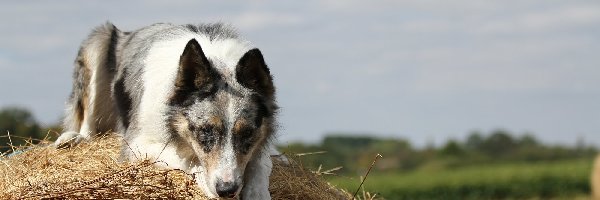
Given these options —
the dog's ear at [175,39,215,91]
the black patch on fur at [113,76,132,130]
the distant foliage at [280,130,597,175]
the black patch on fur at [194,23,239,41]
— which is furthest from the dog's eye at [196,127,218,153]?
the distant foliage at [280,130,597,175]

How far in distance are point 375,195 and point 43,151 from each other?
9.98 feet

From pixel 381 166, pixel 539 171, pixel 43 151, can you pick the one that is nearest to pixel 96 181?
pixel 43 151

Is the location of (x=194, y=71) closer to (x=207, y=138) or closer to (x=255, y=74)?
(x=255, y=74)

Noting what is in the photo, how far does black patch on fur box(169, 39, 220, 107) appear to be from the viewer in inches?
273

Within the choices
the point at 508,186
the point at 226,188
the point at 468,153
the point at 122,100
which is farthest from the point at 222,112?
the point at 468,153

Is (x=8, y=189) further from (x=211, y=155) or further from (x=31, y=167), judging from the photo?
(x=211, y=155)

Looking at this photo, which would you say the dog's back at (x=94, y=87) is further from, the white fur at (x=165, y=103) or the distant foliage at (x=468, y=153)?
the distant foliage at (x=468, y=153)

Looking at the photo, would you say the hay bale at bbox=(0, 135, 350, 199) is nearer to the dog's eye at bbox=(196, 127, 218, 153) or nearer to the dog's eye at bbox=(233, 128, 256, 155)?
the dog's eye at bbox=(196, 127, 218, 153)

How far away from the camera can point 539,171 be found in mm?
39469

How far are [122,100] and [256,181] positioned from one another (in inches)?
83.9

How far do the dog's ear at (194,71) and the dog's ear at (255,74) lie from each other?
23 centimetres

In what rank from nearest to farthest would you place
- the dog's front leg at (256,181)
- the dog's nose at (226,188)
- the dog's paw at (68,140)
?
the dog's nose at (226,188) → the dog's front leg at (256,181) → the dog's paw at (68,140)

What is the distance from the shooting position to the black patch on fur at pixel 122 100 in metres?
8.45

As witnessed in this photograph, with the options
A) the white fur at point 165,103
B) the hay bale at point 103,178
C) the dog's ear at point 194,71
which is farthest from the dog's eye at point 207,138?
the dog's ear at point 194,71
